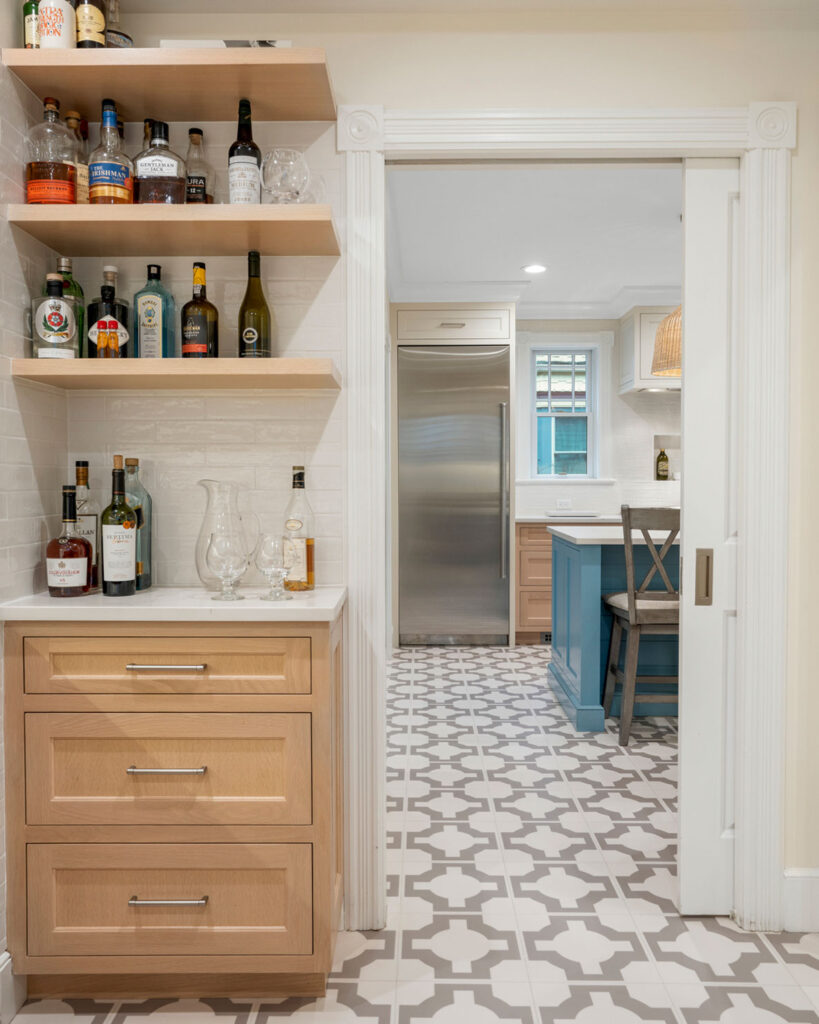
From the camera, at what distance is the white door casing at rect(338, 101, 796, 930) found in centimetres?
199

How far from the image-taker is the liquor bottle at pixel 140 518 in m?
1.95

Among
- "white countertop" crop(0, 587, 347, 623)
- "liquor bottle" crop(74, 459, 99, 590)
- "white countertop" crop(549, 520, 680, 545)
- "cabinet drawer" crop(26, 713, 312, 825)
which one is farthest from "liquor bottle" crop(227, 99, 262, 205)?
"white countertop" crop(549, 520, 680, 545)

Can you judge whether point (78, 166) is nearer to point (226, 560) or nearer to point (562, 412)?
point (226, 560)

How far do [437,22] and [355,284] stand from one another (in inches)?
28.4

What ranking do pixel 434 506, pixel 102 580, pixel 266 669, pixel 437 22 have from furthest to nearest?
pixel 434 506
pixel 437 22
pixel 102 580
pixel 266 669

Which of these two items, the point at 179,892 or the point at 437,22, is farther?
the point at 437,22

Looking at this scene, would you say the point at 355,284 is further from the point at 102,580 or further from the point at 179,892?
the point at 179,892

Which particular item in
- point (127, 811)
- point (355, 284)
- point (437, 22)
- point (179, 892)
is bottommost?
point (179, 892)

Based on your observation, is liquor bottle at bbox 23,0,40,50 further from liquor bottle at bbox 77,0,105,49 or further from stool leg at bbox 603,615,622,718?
stool leg at bbox 603,615,622,718

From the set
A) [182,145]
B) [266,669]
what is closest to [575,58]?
[182,145]

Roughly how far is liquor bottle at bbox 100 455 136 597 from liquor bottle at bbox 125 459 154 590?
59 mm

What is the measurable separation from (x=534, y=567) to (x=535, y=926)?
3.65m

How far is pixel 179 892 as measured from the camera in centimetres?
169

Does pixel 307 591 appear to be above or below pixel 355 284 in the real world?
below
